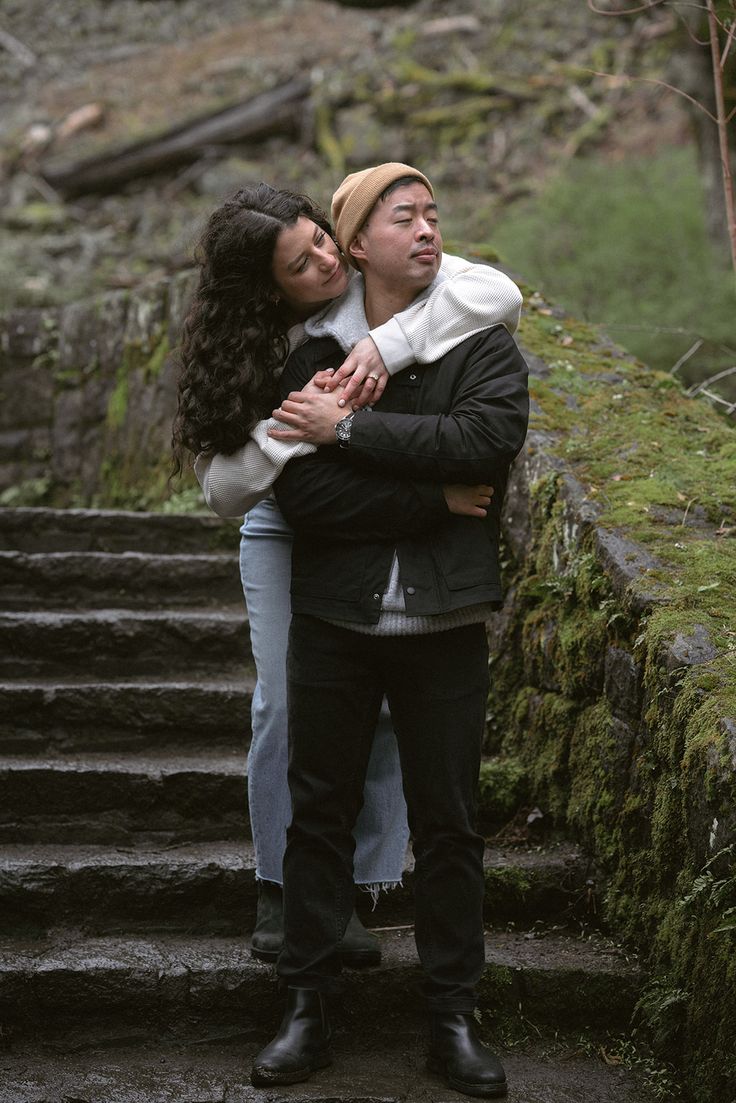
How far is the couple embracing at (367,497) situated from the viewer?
2.38 m

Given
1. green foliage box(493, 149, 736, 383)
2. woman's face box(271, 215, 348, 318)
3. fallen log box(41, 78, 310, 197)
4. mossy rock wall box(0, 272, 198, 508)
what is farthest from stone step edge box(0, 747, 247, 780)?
fallen log box(41, 78, 310, 197)

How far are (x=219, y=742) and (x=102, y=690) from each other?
410mm

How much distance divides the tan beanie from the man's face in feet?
0.07

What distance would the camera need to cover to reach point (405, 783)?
8.16 feet

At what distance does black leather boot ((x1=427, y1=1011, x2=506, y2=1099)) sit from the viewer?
2.39 m

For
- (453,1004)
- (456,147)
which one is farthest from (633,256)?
(453,1004)

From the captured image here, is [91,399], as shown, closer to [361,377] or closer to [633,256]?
[361,377]

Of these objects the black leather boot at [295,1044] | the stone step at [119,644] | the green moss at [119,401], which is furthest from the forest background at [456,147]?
the black leather boot at [295,1044]

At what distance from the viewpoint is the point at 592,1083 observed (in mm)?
2539

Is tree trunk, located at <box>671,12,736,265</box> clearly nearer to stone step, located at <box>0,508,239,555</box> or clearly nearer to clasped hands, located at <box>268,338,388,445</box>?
stone step, located at <box>0,508,239,555</box>

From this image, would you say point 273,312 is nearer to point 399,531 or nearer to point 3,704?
point 399,531

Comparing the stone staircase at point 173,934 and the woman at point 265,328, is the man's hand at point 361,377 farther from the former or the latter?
the stone staircase at point 173,934

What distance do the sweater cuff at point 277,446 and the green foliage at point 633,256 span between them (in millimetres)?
7326

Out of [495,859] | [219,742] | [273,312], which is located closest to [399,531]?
[273,312]
